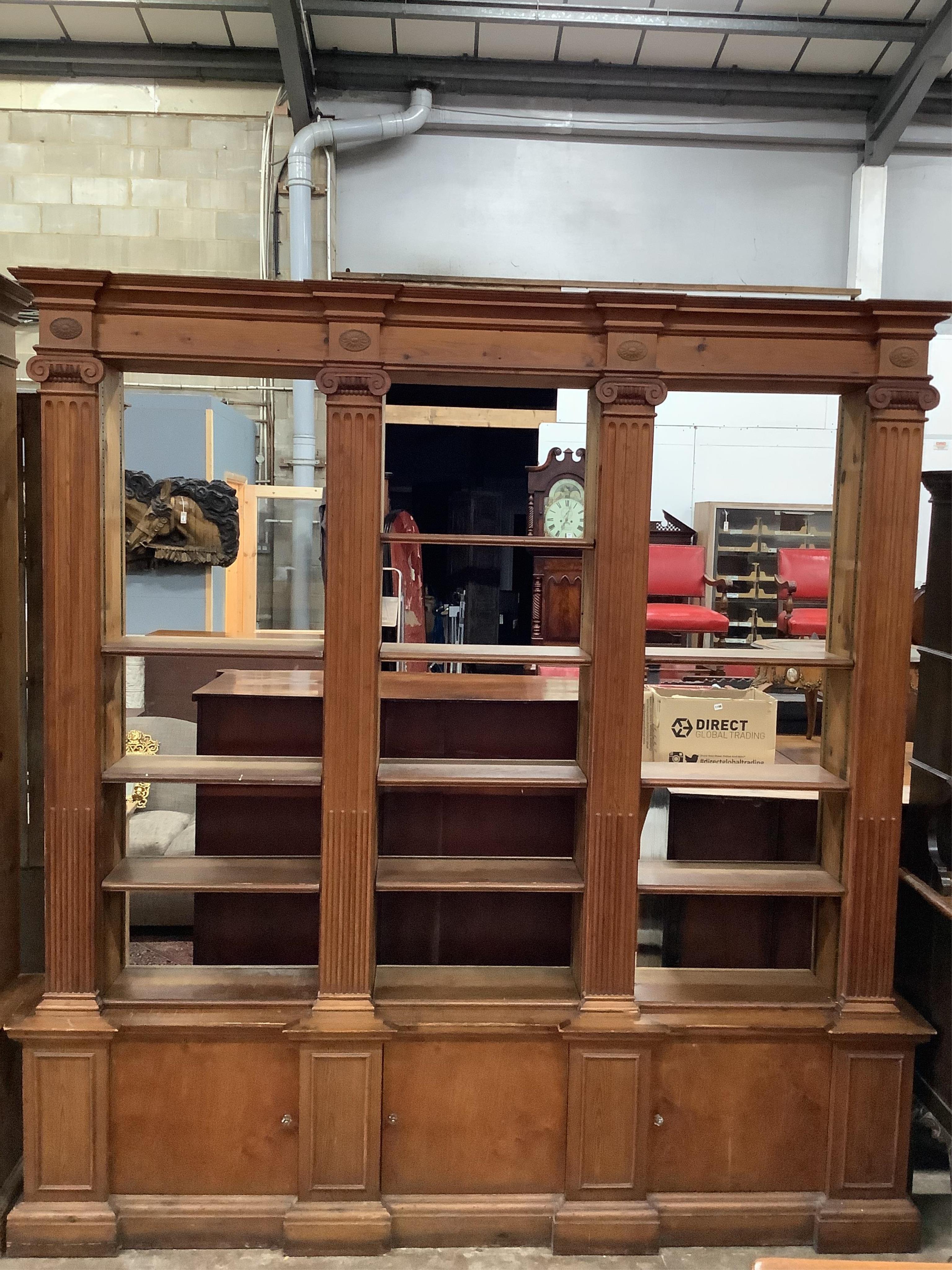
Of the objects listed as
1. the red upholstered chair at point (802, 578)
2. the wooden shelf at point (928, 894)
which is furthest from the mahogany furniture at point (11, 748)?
the red upholstered chair at point (802, 578)

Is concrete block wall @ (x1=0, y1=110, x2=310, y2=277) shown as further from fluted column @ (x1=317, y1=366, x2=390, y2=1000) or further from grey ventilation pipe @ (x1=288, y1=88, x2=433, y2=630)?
fluted column @ (x1=317, y1=366, x2=390, y2=1000)

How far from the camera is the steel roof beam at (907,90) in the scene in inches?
241

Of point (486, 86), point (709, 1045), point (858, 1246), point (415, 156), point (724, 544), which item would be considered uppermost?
point (486, 86)

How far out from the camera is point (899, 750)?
96.5 inches

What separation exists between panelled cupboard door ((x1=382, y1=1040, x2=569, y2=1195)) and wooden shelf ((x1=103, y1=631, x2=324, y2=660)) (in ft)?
3.38

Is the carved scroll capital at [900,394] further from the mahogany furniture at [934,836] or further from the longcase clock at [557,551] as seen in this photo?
the longcase clock at [557,551]

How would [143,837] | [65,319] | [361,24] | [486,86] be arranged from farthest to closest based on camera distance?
[486,86]
[361,24]
[143,837]
[65,319]

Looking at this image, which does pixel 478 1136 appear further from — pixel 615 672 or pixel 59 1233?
pixel 615 672

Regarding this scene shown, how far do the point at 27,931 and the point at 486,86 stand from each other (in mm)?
6398

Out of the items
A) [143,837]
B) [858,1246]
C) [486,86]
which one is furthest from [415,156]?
[858,1246]

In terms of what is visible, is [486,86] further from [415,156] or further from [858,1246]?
[858,1246]

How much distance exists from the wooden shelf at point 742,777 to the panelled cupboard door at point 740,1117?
0.67 meters

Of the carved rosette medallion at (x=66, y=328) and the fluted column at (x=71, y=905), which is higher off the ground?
the carved rosette medallion at (x=66, y=328)

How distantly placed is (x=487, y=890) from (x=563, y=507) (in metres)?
3.82
